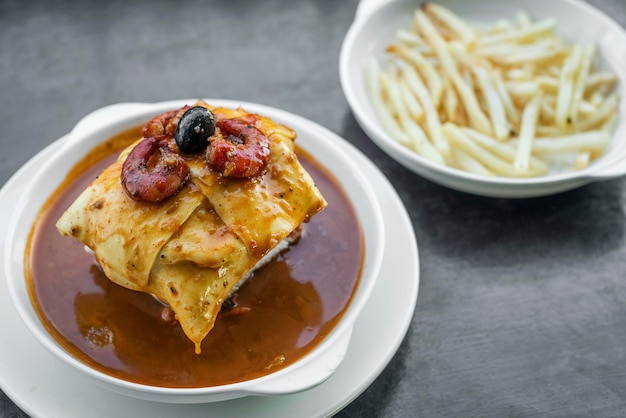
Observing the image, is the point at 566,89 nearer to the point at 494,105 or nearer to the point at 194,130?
the point at 494,105

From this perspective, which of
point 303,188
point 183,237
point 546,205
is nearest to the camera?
point 183,237

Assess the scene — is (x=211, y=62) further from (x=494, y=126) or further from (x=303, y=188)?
(x=303, y=188)

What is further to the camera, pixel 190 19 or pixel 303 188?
pixel 190 19

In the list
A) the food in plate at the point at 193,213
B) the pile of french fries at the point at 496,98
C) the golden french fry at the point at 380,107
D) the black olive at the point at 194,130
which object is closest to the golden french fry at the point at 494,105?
the pile of french fries at the point at 496,98

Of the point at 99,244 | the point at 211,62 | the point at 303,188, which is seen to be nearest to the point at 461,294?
the point at 303,188

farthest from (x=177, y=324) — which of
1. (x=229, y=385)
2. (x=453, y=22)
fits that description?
(x=453, y=22)

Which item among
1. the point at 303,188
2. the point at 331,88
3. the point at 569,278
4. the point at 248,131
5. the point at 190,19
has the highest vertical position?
the point at 248,131

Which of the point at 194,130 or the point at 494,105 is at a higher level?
the point at 194,130

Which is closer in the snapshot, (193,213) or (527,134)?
(193,213)
